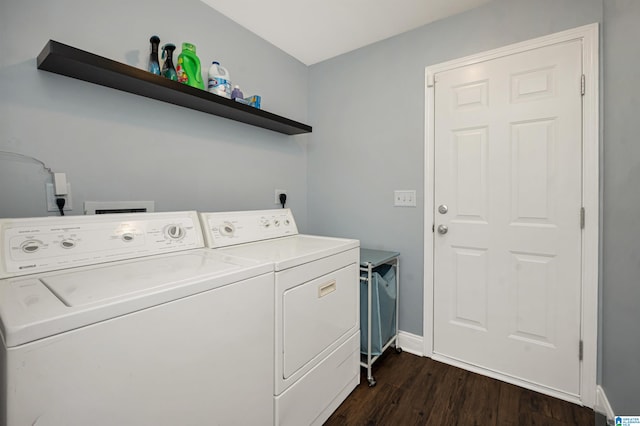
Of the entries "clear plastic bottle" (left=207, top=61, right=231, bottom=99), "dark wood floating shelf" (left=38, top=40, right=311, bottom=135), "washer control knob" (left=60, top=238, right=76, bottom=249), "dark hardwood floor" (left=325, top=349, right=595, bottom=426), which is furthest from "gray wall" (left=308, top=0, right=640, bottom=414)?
"washer control knob" (left=60, top=238, right=76, bottom=249)

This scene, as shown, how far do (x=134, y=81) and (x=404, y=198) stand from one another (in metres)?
1.82

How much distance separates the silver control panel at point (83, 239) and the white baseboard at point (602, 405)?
221cm

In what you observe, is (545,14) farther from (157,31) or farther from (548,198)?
(157,31)

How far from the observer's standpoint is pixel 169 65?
1567 mm

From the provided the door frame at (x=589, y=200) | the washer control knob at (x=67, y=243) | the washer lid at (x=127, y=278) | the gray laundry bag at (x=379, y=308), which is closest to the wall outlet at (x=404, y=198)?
the gray laundry bag at (x=379, y=308)

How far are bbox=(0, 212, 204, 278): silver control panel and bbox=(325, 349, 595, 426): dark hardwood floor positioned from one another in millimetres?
1280

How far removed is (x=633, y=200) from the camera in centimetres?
122

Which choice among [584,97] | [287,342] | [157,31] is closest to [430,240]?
[584,97]

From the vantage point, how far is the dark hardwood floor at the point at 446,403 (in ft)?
4.99

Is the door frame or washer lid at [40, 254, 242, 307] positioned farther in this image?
the door frame

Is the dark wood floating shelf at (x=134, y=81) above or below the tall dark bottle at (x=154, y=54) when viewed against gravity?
below

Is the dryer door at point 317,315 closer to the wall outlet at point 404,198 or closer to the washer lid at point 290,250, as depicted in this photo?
the washer lid at point 290,250

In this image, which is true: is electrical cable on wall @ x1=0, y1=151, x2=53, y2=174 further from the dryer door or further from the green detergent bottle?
the dryer door

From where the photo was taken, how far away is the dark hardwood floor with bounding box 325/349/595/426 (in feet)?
4.99
